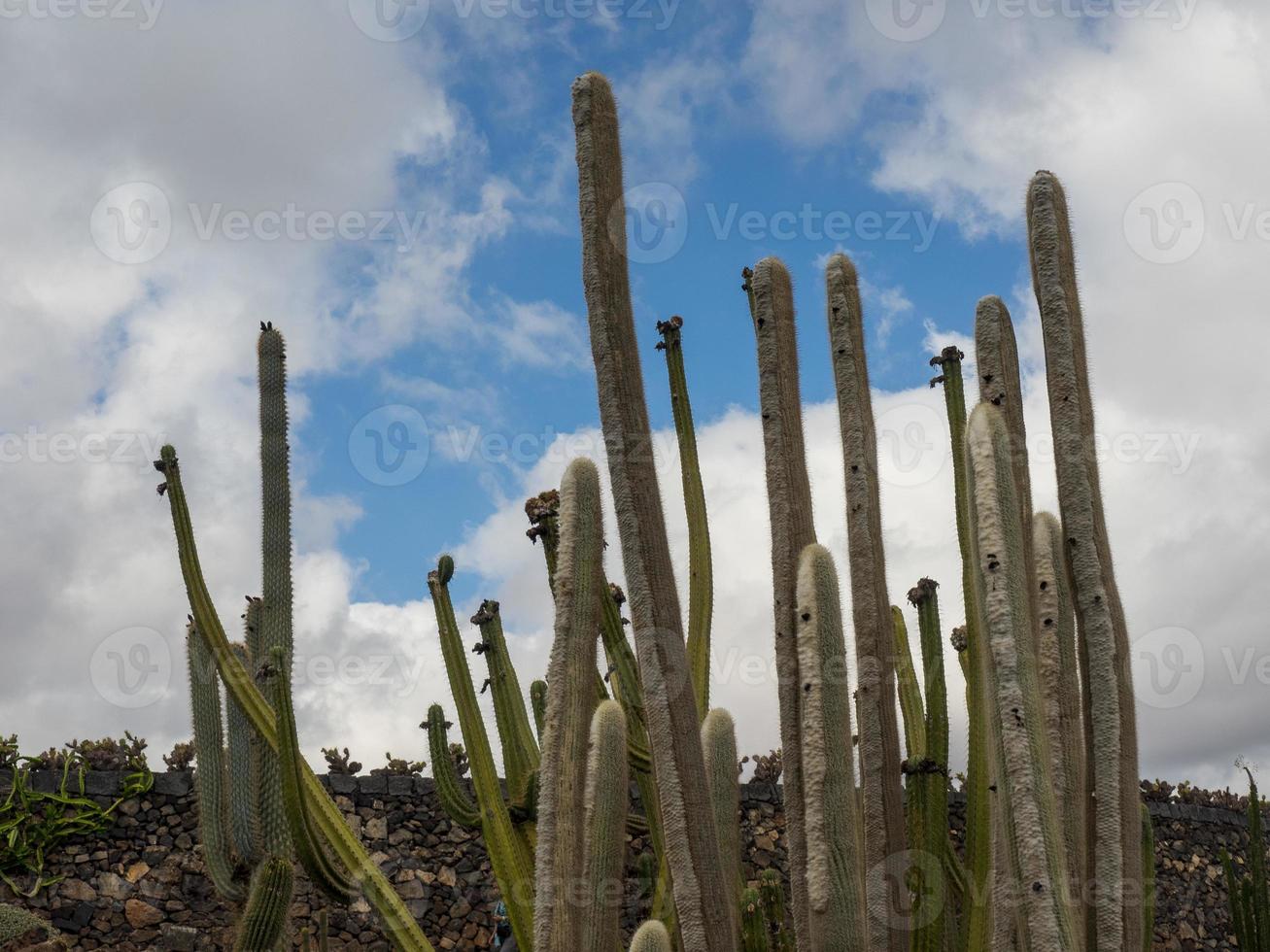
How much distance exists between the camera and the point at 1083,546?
10.9ft

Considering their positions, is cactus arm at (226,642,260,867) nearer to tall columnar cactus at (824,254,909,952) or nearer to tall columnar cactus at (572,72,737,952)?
tall columnar cactus at (572,72,737,952)

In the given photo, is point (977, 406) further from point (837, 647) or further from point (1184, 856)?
point (1184, 856)

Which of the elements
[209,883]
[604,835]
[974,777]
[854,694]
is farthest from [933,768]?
[209,883]

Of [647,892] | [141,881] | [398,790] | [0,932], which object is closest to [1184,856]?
[647,892]

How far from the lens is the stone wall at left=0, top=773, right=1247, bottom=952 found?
818cm

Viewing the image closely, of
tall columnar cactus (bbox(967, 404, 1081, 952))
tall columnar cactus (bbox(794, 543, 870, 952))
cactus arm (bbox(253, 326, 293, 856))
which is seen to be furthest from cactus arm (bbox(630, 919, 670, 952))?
cactus arm (bbox(253, 326, 293, 856))

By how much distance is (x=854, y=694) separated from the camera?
3904mm

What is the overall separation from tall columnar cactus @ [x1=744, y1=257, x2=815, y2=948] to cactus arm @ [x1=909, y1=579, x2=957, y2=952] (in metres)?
0.58

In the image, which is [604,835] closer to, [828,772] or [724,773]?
[828,772]

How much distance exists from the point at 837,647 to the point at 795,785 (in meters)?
0.59

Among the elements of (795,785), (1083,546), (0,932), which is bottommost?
(0,932)

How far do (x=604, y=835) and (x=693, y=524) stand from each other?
180 cm

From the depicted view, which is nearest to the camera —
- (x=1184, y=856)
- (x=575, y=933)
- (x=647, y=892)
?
(x=575, y=933)

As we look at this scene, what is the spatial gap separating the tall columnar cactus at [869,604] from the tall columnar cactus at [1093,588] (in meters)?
0.62
